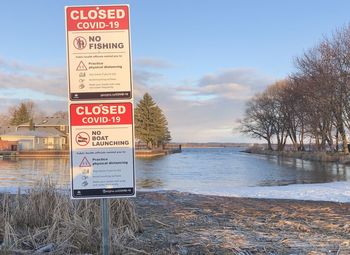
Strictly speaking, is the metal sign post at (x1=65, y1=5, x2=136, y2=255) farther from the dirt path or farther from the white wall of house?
the white wall of house

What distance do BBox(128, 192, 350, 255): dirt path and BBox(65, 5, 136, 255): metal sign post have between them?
1.11m

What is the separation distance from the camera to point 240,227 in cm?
790

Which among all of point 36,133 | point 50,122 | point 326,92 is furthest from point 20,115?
point 326,92

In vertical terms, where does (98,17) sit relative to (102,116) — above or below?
above

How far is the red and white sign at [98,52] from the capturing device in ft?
18.0

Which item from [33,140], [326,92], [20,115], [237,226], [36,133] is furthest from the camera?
[20,115]

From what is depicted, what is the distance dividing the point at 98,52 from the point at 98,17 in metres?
0.40

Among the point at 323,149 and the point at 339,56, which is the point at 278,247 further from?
the point at 323,149

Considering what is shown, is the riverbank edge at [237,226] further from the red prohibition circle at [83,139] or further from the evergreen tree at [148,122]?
the evergreen tree at [148,122]

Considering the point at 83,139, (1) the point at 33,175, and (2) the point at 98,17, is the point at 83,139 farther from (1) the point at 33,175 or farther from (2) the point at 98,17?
(1) the point at 33,175

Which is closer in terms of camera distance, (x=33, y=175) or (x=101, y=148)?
(x=101, y=148)

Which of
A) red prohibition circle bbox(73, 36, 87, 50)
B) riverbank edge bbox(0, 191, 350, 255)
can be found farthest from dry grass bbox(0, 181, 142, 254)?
red prohibition circle bbox(73, 36, 87, 50)

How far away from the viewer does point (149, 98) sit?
335ft

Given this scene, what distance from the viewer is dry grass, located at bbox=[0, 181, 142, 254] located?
6.24 m
